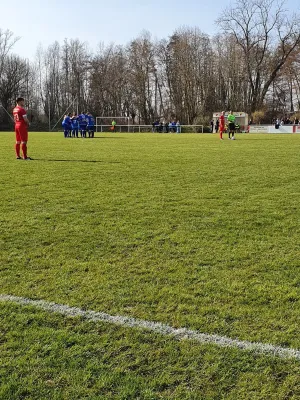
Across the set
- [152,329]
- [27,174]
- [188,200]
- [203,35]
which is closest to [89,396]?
[152,329]

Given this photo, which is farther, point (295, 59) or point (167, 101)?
point (167, 101)

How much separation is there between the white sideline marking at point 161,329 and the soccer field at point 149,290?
0.04m

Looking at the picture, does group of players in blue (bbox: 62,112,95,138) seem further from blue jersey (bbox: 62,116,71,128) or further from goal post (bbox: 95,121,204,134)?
goal post (bbox: 95,121,204,134)

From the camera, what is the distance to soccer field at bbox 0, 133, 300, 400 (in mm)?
2596

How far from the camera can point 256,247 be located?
5016 mm

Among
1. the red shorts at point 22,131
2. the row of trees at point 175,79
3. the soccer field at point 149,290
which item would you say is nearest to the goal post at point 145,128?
the row of trees at point 175,79

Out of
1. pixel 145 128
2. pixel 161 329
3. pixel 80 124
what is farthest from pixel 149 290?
pixel 145 128

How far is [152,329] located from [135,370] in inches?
20.0

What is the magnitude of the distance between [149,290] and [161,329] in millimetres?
732

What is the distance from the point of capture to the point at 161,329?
3.16 m

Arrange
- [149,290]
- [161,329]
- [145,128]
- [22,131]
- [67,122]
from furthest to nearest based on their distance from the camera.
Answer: [145,128], [67,122], [22,131], [149,290], [161,329]

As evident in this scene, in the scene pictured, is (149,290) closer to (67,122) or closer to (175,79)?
(67,122)

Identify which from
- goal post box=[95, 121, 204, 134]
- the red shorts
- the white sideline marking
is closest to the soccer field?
the white sideline marking

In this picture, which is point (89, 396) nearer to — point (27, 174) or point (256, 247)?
point (256, 247)
